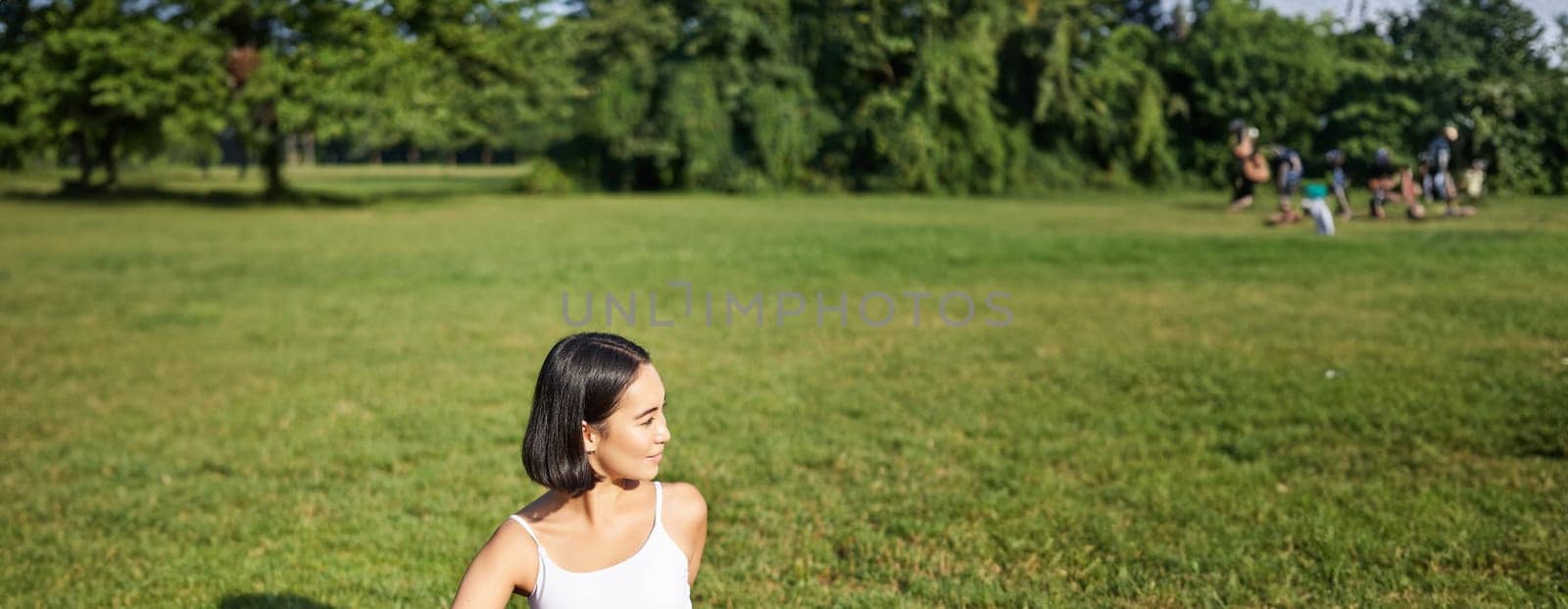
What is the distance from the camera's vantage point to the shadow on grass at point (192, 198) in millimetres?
34406

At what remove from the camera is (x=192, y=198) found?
3703cm

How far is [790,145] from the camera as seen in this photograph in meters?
40.0

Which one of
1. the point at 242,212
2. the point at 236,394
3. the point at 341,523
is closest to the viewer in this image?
the point at 341,523

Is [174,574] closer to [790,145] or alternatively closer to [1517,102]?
[1517,102]

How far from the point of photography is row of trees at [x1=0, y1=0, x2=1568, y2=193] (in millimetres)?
31641

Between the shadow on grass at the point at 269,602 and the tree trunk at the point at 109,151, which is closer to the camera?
the shadow on grass at the point at 269,602

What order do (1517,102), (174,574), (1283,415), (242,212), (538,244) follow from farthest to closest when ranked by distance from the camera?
(242,212)
(538,244)
(1517,102)
(1283,415)
(174,574)

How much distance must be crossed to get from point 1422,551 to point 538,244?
17277 mm

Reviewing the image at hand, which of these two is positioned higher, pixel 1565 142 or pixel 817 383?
pixel 1565 142

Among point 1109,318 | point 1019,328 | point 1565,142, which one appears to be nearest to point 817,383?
point 1019,328

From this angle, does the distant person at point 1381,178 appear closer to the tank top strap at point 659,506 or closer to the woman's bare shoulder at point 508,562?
the tank top strap at point 659,506

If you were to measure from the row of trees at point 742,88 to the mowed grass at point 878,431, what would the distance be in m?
17.2

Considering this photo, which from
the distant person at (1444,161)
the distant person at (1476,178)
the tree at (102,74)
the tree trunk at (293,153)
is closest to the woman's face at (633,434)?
the distant person at (1444,161)

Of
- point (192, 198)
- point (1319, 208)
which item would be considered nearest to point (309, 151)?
point (192, 198)
